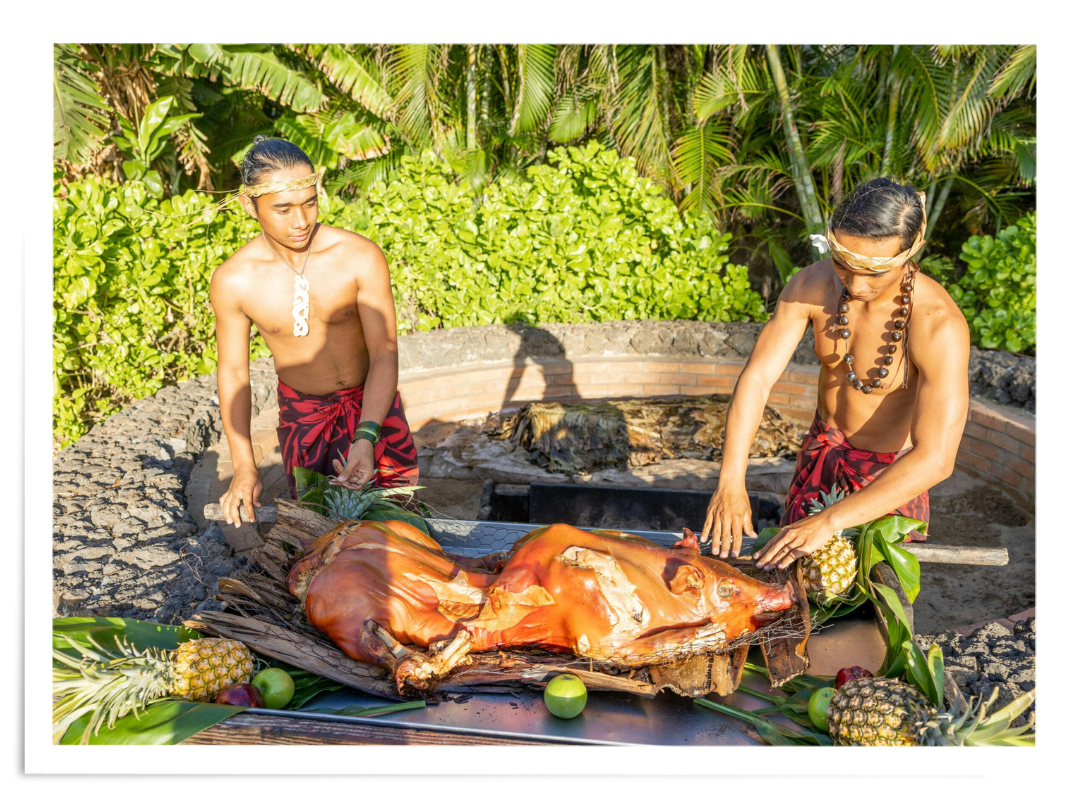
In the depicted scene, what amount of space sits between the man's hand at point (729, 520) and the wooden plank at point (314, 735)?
3.40ft

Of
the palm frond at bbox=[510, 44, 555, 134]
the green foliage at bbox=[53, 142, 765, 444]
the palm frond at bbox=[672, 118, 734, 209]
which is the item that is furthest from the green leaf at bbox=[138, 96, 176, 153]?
the palm frond at bbox=[672, 118, 734, 209]

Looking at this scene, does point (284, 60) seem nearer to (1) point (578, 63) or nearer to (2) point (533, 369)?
(1) point (578, 63)

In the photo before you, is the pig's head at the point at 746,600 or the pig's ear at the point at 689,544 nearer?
the pig's head at the point at 746,600

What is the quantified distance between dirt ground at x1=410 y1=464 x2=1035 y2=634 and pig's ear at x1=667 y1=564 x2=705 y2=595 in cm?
158

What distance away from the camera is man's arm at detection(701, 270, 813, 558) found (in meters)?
3.01

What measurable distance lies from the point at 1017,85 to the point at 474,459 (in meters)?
5.33

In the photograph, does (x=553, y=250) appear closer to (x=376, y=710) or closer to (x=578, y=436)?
(x=578, y=436)

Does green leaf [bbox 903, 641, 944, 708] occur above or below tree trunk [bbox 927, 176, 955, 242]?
below

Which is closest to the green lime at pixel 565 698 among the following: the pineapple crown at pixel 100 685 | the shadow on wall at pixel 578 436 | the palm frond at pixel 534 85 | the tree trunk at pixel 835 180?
the pineapple crown at pixel 100 685

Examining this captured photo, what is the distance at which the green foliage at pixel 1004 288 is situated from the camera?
20.1 feet

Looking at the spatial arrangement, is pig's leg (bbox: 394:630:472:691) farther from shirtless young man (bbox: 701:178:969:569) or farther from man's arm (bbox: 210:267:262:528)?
man's arm (bbox: 210:267:262:528)

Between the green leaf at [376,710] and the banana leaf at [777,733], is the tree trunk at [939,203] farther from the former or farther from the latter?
the green leaf at [376,710]

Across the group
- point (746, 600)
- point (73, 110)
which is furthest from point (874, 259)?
point (73, 110)

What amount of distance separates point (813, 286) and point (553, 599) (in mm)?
1648
